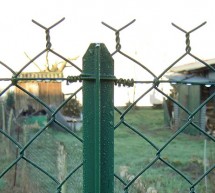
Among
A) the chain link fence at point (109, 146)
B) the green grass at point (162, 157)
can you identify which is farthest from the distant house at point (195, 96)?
the green grass at point (162, 157)

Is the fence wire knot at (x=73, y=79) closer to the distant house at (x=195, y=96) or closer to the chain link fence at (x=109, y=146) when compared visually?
the chain link fence at (x=109, y=146)

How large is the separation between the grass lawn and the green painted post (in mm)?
152

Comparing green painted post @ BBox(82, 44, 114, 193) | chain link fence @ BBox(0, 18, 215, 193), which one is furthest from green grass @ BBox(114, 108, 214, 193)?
green painted post @ BBox(82, 44, 114, 193)

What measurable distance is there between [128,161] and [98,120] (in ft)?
19.1

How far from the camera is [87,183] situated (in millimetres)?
647

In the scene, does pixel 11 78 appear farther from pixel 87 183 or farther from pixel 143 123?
pixel 143 123

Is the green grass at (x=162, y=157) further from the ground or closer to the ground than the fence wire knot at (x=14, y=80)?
closer to the ground

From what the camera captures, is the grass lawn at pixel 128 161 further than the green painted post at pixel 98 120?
Yes

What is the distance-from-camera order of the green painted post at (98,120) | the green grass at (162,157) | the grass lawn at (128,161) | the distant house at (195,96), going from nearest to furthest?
the green painted post at (98,120)
the grass lawn at (128,161)
the green grass at (162,157)
the distant house at (195,96)

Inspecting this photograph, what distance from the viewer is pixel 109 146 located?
A: 2.12 feet

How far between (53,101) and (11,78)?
34.5 feet

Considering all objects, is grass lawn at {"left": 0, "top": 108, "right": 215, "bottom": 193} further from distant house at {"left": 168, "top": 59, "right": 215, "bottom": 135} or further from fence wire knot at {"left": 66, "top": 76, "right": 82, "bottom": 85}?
distant house at {"left": 168, "top": 59, "right": 215, "bottom": 135}

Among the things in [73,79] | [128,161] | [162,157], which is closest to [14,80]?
[73,79]

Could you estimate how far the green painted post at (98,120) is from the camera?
629mm
